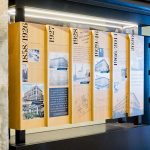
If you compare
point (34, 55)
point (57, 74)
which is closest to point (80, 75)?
point (57, 74)

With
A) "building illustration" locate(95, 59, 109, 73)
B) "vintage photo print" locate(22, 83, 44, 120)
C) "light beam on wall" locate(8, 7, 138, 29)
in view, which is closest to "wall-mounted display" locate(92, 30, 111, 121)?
"building illustration" locate(95, 59, 109, 73)

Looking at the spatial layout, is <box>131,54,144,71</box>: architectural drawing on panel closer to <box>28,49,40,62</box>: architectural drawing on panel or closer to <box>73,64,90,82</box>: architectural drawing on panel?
<box>73,64,90,82</box>: architectural drawing on panel

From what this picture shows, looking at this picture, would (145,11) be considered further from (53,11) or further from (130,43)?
(53,11)

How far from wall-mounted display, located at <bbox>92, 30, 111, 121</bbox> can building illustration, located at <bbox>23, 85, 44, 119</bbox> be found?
18.1 inches

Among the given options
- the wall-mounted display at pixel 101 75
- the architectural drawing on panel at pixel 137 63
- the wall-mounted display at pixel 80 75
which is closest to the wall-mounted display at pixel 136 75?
the architectural drawing on panel at pixel 137 63

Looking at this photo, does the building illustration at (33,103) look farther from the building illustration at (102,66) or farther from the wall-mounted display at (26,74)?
the building illustration at (102,66)

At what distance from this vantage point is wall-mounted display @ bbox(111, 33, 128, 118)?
240 centimetres

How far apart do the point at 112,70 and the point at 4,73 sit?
98 cm

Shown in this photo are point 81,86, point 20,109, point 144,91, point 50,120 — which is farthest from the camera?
point 144,91

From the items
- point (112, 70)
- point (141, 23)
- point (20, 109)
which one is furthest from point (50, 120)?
point (141, 23)

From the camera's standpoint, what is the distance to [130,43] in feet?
8.27

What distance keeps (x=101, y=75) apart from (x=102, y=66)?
71 mm

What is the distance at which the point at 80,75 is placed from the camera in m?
2.15

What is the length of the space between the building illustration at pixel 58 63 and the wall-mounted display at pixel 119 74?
499 millimetres
